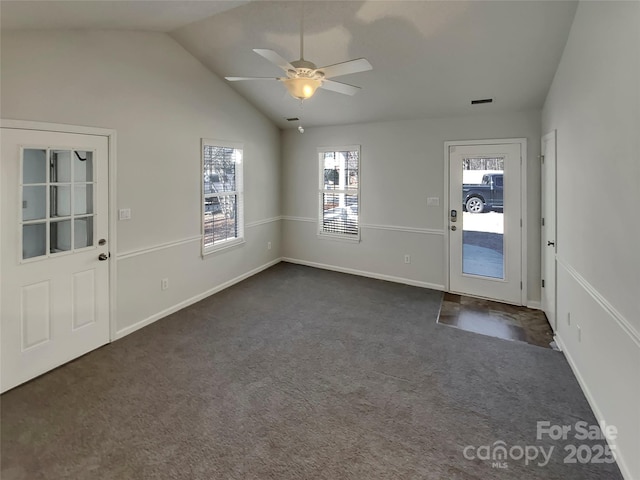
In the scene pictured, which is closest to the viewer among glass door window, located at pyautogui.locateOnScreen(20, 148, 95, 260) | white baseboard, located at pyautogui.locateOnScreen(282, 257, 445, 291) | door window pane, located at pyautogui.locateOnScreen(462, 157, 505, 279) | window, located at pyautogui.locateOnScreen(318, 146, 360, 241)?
glass door window, located at pyautogui.locateOnScreen(20, 148, 95, 260)

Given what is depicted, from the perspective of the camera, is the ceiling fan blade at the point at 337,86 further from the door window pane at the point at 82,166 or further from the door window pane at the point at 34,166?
the door window pane at the point at 34,166

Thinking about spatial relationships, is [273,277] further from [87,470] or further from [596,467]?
[596,467]

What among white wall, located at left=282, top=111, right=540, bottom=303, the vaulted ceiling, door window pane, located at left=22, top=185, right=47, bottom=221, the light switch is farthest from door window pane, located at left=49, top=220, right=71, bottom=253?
white wall, located at left=282, top=111, right=540, bottom=303

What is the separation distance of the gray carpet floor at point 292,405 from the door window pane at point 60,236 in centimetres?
102

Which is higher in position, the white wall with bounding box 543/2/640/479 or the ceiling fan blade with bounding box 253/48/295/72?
the ceiling fan blade with bounding box 253/48/295/72

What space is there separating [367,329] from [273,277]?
7.60ft

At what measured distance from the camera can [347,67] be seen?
7.66 feet

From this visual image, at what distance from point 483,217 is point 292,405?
3.57 m

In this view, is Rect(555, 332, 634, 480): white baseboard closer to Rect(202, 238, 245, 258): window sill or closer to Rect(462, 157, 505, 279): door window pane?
Rect(462, 157, 505, 279): door window pane

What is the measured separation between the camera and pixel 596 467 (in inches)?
74.1

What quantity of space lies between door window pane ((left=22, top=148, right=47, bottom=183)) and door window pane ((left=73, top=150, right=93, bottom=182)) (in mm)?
243

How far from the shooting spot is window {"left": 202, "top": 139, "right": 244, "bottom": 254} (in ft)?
15.2

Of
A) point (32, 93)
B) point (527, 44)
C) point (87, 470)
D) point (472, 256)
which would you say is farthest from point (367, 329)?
point (32, 93)

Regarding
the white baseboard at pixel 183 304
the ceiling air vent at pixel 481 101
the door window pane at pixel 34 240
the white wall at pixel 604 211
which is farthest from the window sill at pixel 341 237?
the door window pane at pixel 34 240
